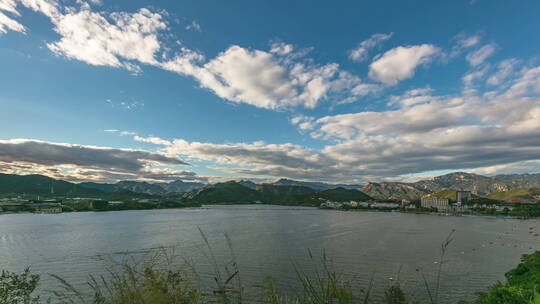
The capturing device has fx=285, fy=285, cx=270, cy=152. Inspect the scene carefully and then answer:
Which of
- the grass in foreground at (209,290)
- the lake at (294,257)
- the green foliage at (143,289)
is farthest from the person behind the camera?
the lake at (294,257)

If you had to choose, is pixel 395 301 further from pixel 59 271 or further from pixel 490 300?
pixel 59 271

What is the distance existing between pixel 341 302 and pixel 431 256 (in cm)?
7613

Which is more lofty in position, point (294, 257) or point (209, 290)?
point (209, 290)

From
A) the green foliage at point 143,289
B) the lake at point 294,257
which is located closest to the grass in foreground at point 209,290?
the green foliage at point 143,289

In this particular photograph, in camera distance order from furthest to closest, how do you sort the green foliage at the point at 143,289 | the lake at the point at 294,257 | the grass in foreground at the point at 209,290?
the lake at the point at 294,257 → the green foliage at the point at 143,289 → the grass in foreground at the point at 209,290

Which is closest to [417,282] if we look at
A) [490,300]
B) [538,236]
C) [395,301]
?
[395,301]

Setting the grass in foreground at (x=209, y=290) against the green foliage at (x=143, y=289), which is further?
the green foliage at (x=143, y=289)

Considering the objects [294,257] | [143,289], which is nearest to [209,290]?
[294,257]

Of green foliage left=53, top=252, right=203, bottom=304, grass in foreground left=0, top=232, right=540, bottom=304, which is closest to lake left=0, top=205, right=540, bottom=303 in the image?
grass in foreground left=0, top=232, right=540, bottom=304

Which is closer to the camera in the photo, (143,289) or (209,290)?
(143,289)

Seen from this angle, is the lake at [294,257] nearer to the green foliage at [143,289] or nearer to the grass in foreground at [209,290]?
the grass in foreground at [209,290]

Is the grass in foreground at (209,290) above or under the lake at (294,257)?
above

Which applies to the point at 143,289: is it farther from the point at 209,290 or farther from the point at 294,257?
the point at 294,257

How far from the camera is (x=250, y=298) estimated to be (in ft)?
124
